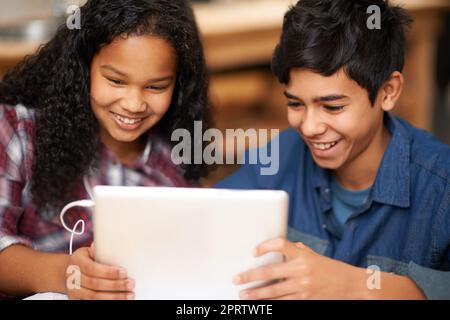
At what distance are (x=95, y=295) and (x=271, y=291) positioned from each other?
262 millimetres

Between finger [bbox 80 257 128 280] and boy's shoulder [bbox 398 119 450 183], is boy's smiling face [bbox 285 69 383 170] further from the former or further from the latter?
finger [bbox 80 257 128 280]

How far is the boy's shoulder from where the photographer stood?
49.7 inches

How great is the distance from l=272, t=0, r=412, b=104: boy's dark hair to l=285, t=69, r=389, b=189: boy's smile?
0.02 meters

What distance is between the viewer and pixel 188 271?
1.00 metres

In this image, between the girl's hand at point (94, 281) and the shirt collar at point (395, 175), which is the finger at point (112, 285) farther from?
the shirt collar at point (395, 175)

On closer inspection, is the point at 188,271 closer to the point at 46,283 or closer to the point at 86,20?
the point at 46,283

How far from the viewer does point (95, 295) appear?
103 cm

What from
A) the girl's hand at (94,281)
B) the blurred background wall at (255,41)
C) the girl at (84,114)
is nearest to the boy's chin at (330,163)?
the girl at (84,114)

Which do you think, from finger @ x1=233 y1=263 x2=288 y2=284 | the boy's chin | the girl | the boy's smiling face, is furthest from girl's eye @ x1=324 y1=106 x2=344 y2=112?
finger @ x1=233 y1=263 x2=288 y2=284

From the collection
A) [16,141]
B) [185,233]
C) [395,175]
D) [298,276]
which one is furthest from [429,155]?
[16,141]

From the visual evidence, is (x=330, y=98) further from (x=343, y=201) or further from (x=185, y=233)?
(x=185, y=233)

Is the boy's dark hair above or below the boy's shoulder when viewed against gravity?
above
